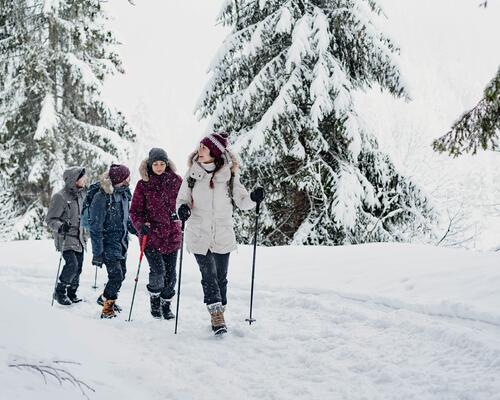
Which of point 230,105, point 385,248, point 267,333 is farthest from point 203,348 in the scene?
point 230,105

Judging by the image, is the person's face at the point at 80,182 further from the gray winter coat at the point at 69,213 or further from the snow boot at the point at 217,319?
the snow boot at the point at 217,319

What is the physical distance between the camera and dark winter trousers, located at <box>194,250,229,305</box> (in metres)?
5.41

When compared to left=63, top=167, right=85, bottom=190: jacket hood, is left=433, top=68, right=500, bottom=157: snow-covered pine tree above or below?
above

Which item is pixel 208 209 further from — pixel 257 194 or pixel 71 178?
pixel 71 178

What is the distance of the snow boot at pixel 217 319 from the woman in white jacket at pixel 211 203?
1cm

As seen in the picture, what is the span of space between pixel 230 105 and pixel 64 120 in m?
8.06

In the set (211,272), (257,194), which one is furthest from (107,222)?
(257,194)

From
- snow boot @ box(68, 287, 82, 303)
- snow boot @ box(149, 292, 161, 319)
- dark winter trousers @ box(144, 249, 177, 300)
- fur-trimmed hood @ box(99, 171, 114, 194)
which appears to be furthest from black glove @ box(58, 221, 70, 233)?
snow boot @ box(149, 292, 161, 319)

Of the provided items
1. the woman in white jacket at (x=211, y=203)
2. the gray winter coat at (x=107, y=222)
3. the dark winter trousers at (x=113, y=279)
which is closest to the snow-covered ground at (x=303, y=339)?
the dark winter trousers at (x=113, y=279)

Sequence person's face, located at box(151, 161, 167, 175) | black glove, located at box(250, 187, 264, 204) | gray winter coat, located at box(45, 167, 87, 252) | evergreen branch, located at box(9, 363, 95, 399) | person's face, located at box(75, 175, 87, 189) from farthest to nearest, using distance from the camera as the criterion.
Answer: person's face, located at box(75, 175, 87, 189)
gray winter coat, located at box(45, 167, 87, 252)
person's face, located at box(151, 161, 167, 175)
black glove, located at box(250, 187, 264, 204)
evergreen branch, located at box(9, 363, 95, 399)

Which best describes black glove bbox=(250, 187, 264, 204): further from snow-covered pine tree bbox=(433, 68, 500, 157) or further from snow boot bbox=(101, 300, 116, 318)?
snow boot bbox=(101, 300, 116, 318)

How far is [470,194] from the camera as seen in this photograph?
25.2m

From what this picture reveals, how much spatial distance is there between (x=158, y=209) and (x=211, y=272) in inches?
45.8

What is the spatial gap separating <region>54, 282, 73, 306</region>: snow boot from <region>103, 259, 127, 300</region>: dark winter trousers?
38.7 inches
